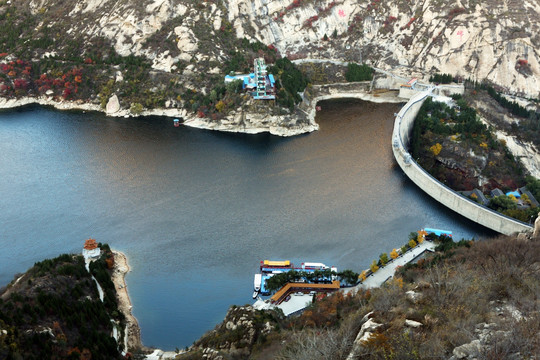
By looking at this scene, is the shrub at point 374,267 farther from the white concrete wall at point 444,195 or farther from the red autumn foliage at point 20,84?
the red autumn foliage at point 20,84

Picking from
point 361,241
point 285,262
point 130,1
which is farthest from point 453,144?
point 130,1

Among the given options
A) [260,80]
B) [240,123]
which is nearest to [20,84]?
[240,123]

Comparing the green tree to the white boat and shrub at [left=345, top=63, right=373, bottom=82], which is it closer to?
the white boat

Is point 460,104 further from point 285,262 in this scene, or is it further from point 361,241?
point 285,262

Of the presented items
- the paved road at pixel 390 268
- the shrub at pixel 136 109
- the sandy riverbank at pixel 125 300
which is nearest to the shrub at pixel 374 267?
the paved road at pixel 390 268

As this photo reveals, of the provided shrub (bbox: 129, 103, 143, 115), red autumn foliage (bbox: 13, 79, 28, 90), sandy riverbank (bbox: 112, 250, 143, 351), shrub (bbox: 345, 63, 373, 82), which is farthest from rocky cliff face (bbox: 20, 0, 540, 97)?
sandy riverbank (bbox: 112, 250, 143, 351)

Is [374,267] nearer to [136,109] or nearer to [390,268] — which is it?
[390,268]
